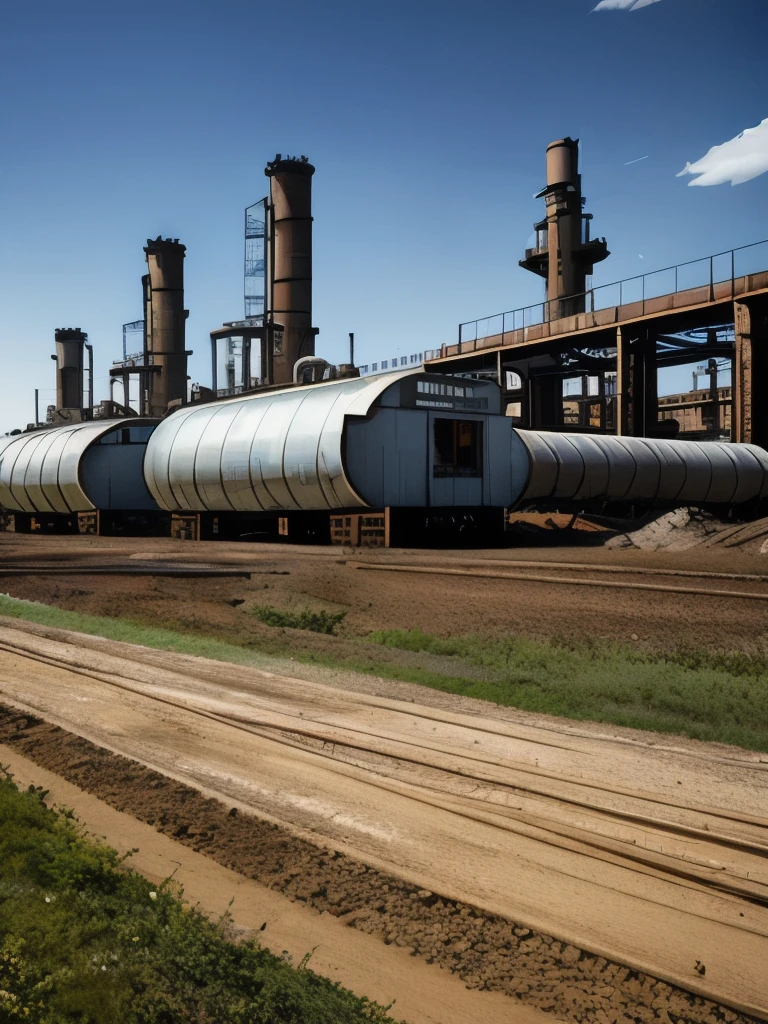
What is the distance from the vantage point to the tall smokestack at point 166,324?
6147cm

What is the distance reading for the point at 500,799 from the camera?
573 centimetres

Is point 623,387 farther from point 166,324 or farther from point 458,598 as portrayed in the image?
point 166,324

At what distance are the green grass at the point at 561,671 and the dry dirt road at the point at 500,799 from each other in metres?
0.89

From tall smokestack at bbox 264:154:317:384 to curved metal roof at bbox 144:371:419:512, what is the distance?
1710 centimetres

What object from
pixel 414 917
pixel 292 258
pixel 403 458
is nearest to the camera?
pixel 414 917

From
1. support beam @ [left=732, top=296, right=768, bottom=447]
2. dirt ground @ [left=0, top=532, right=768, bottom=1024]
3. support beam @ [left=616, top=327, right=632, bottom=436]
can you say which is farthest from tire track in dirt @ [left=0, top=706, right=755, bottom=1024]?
support beam @ [left=616, top=327, right=632, bottom=436]

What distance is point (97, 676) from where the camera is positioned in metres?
9.27

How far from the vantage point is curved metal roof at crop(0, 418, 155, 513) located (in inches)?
1401

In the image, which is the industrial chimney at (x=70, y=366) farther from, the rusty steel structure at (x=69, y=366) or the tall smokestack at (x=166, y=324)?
the tall smokestack at (x=166, y=324)

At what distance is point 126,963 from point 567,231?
49.7m

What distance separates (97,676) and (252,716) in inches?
94.8

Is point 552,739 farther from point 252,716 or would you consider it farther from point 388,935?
point 388,935

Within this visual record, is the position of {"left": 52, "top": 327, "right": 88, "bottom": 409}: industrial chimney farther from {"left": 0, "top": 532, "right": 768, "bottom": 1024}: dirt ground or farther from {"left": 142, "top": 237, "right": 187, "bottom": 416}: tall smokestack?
{"left": 0, "top": 532, "right": 768, "bottom": 1024}: dirt ground

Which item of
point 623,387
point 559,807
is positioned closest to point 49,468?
point 623,387
